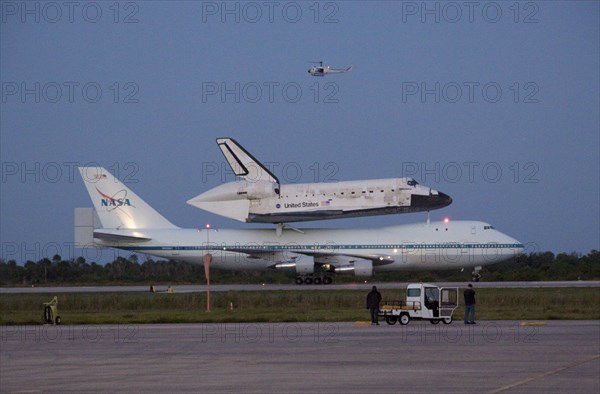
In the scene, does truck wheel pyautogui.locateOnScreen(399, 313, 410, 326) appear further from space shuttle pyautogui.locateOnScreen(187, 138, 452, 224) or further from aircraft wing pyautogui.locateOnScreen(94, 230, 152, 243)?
A: aircraft wing pyautogui.locateOnScreen(94, 230, 152, 243)

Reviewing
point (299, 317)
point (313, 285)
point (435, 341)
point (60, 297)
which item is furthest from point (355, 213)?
point (435, 341)

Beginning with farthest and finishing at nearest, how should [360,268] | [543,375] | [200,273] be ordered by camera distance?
[200,273] → [360,268] → [543,375]

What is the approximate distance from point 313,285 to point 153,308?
16.7m

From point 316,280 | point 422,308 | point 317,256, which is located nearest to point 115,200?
point 317,256

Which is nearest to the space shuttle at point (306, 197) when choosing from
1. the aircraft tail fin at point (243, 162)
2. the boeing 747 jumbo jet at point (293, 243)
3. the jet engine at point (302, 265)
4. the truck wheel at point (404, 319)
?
the aircraft tail fin at point (243, 162)

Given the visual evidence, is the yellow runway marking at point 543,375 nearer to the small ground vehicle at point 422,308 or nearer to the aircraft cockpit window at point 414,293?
the small ground vehicle at point 422,308

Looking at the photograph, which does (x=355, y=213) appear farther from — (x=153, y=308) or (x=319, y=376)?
(x=319, y=376)

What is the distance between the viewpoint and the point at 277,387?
16.8 m

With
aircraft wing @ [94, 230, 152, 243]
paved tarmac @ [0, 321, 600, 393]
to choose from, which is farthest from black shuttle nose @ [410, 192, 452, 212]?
paved tarmac @ [0, 321, 600, 393]

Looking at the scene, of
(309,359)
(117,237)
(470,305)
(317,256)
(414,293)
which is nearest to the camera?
(309,359)

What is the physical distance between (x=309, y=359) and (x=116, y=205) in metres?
43.0

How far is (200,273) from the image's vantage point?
75812 millimetres

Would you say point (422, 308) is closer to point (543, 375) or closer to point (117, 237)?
point (543, 375)

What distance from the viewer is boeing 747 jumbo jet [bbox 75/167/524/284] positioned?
190 feet
